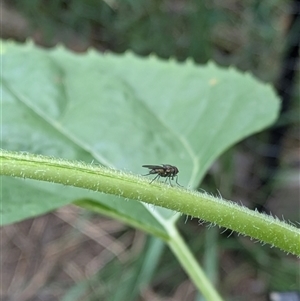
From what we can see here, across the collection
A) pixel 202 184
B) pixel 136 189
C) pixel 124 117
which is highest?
pixel 136 189

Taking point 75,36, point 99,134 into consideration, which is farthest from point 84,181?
point 75,36

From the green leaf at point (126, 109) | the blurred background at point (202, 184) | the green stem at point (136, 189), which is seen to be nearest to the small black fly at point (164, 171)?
the green leaf at point (126, 109)

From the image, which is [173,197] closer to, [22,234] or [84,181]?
[84,181]

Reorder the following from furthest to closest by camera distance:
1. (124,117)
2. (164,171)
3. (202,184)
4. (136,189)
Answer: (202,184)
(124,117)
(164,171)
(136,189)

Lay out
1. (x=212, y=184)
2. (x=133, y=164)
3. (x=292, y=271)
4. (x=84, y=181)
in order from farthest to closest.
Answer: (x=212, y=184) < (x=292, y=271) < (x=133, y=164) < (x=84, y=181)

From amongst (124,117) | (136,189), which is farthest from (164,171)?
(136,189)

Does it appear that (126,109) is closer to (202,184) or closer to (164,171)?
(164,171)

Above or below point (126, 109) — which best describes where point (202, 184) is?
below
